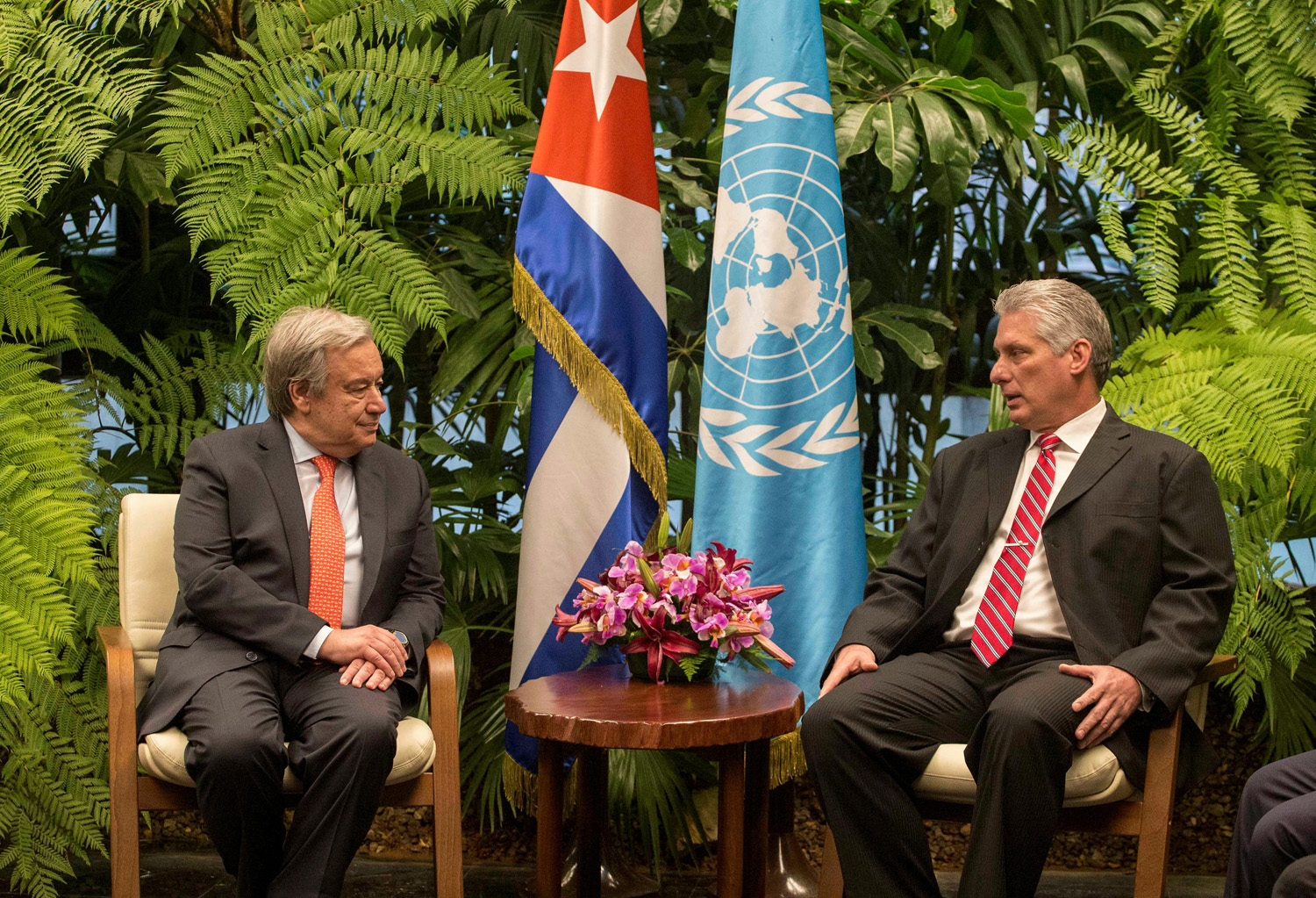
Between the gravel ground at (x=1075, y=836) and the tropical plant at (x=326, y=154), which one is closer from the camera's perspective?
the tropical plant at (x=326, y=154)

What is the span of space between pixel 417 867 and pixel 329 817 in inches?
49.5

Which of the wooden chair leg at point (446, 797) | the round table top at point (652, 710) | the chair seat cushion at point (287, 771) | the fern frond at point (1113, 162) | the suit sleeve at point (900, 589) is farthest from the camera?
the fern frond at point (1113, 162)

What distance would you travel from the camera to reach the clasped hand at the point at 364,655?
2311mm

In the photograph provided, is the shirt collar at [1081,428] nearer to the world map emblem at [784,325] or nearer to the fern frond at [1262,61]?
the world map emblem at [784,325]

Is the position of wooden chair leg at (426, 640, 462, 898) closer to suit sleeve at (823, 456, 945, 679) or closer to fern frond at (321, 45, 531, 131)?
suit sleeve at (823, 456, 945, 679)

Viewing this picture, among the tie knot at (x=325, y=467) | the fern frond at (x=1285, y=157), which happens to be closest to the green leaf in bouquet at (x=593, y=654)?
the tie knot at (x=325, y=467)

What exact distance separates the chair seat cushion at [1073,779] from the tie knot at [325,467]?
1337 mm

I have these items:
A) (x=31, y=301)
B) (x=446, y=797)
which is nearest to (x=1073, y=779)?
(x=446, y=797)

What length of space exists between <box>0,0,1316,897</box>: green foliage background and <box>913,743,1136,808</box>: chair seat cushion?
3.09ft

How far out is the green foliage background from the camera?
112 inches

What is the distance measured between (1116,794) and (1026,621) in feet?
1.28

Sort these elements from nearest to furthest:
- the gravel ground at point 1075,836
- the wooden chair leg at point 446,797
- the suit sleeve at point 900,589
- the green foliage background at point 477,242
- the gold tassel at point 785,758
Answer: the wooden chair leg at point 446,797, the suit sleeve at point 900,589, the gold tassel at point 785,758, the green foliage background at point 477,242, the gravel ground at point 1075,836

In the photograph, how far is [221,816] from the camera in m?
2.13

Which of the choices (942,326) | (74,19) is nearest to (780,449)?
(942,326)
